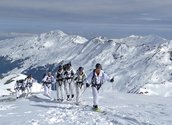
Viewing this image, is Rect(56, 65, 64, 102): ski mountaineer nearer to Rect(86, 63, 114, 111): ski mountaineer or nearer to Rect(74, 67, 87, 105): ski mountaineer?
Rect(74, 67, 87, 105): ski mountaineer

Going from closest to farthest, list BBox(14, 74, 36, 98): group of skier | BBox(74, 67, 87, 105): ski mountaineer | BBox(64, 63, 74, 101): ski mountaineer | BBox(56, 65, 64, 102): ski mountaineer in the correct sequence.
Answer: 1. BBox(74, 67, 87, 105): ski mountaineer
2. BBox(64, 63, 74, 101): ski mountaineer
3. BBox(56, 65, 64, 102): ski mountaineer
4. BBox(14, 74, 36, 98): group of skier

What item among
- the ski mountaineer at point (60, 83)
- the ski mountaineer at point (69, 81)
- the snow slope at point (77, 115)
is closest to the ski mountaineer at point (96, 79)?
the snow slope at point (77, 115)

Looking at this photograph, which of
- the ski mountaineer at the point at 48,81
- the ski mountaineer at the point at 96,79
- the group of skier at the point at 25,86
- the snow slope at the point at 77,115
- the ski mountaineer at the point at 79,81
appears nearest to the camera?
the snow slope at the point at 77,115

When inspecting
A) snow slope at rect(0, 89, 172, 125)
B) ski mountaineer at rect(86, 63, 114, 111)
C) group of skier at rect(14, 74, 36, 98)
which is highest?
group of skier at rect(14, 74, 36, 98)

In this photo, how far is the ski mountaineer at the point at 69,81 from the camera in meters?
35.5

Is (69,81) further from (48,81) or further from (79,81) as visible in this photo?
(48,81)

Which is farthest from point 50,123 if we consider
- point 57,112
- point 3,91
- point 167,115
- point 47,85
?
point 3,91

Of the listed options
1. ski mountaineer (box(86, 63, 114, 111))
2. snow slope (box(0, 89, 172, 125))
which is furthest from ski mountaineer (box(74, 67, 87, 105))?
ski mountaineer (box(86, 63, 114, 111))

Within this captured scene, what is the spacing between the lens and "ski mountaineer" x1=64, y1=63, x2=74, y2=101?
117 ft

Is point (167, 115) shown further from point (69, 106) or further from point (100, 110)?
point (69, 106)

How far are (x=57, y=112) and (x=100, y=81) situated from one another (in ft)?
12.1

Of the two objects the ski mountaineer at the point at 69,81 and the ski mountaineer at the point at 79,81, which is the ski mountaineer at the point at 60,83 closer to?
the ski mountaineer at the point at 69,81

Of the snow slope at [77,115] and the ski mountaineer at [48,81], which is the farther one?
the ski mountaineer at [48,81]

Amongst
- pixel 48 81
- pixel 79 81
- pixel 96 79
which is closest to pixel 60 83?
pixel 79 81
